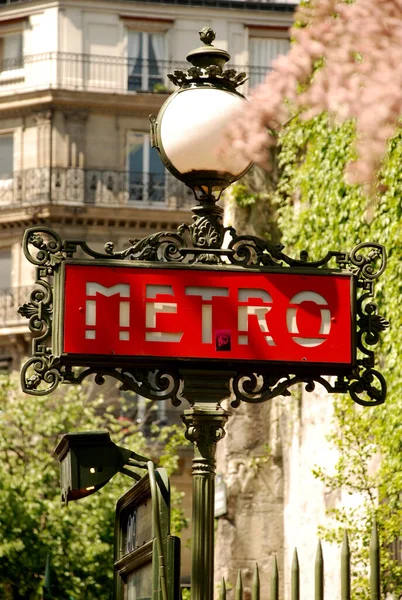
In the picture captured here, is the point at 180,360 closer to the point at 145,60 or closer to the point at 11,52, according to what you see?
the point at 145,60

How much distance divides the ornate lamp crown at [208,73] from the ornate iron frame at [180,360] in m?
0.55

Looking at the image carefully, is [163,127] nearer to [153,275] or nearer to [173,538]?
[153,275]

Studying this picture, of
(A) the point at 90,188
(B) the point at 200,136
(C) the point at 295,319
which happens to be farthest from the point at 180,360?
(A) the point at 90,188

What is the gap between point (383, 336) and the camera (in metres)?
15.0

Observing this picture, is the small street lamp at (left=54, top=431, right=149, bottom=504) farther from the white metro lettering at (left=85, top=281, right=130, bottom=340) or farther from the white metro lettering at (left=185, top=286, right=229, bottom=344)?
the white metro lettering at (left=185, top=286, right=229, bottom=344)

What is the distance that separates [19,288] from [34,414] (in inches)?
486

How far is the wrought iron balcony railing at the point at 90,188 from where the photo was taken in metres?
45.3

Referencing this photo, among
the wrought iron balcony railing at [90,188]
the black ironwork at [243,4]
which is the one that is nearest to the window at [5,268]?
the wrought iron balcony railing at [90,188]

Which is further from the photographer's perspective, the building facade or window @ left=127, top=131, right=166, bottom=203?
window @ left=127, top=131, right=166, bottom=203

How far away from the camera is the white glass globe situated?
7039 millimetres

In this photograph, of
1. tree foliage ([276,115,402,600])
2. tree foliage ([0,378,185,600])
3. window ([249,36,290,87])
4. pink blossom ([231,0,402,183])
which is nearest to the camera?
pink blossom ([231,0,402,183])

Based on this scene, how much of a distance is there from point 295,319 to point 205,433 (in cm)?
64

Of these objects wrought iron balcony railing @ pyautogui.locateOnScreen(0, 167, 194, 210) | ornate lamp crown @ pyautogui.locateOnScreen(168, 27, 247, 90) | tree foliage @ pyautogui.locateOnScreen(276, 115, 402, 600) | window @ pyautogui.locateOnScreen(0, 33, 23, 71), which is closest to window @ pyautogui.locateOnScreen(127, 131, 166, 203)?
wrought iron balcony railing @ pyautogui.locateOnScreen(0, 167, 194, 210)

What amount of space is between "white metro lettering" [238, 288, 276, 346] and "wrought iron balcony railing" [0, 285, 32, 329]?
3777cm
